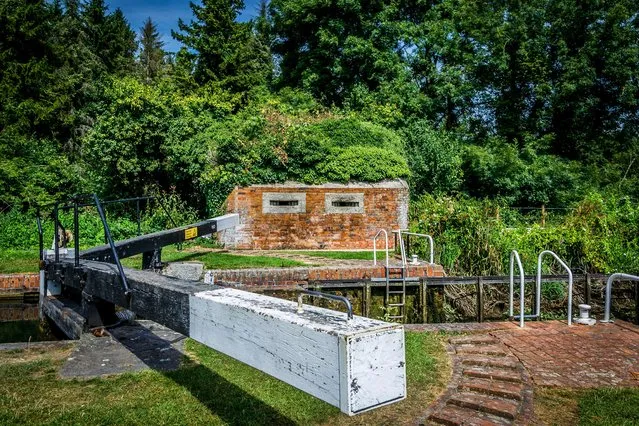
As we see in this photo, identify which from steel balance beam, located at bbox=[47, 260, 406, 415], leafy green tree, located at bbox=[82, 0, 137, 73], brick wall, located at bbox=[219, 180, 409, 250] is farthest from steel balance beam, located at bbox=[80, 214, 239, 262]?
leafy green tree, located at bbox=[82, 0, 137, 73]

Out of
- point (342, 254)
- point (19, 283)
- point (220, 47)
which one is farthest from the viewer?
point (220, 47)

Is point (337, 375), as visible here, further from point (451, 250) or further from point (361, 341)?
point (451, 250)

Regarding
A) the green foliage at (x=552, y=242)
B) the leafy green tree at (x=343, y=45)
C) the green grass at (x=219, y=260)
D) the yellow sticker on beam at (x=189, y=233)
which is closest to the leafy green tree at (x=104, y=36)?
the leafy green tree at (x=343, y=45)

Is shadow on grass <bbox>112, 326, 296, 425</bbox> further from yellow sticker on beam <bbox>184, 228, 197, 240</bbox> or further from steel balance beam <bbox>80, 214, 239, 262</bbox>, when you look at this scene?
yellow sticker on beam <bbox>184, 228, 197, 240</bbox>

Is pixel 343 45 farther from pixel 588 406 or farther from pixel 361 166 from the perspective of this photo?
pixel 588 406

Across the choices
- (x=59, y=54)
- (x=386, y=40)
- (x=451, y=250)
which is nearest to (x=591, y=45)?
(x=386, y=40)

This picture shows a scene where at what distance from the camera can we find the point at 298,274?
9445mm

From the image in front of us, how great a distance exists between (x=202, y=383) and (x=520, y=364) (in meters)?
3.21

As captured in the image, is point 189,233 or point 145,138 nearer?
point 189,233

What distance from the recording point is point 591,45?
2161cm

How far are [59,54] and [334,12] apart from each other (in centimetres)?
1555

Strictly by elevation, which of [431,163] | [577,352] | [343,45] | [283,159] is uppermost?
[343,45]

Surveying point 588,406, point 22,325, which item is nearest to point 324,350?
point 588,406

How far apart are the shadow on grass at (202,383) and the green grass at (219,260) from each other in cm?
431
